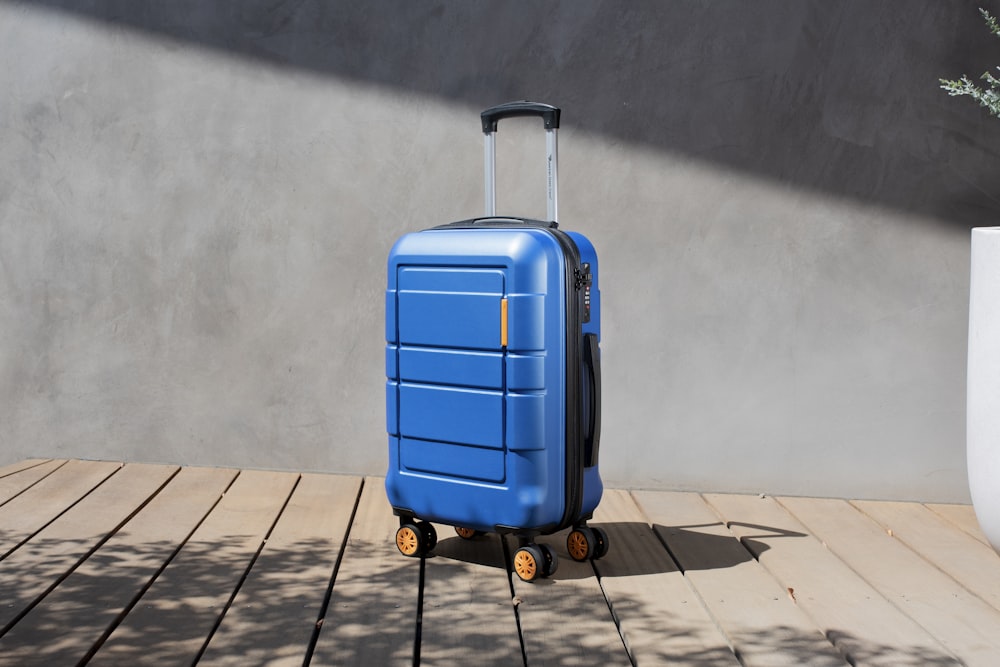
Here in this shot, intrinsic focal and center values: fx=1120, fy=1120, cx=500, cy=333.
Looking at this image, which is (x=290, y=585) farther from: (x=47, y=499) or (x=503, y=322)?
(x=47, y=499)

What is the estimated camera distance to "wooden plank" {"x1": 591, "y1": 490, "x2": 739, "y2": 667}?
6.81ft

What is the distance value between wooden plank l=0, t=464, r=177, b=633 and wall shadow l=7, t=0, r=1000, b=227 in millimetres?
1465

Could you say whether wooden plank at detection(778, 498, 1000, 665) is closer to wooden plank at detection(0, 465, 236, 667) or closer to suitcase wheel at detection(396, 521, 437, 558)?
suitcase wheel at detection(396, 521, 437, 558)

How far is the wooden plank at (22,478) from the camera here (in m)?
A: 3.22

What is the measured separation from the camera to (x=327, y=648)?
2.08m

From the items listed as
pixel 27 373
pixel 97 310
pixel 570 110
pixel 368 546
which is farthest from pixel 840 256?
pixel 27 373

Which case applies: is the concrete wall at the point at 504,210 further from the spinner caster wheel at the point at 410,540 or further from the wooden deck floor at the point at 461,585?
the spinner caster wheel at the point at 410,540

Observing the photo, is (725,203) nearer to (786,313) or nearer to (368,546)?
(786,313)

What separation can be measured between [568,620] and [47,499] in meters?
1.68

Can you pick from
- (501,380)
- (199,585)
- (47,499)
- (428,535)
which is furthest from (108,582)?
(501,380)

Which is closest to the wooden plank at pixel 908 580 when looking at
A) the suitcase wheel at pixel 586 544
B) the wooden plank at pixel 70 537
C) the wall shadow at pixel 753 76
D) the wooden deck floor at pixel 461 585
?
the wooden deck floor at pixel 461 585

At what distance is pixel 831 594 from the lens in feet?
8.02

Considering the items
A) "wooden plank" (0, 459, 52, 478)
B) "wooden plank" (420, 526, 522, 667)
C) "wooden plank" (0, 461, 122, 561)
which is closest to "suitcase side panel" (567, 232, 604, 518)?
"wooden plank" (420, 526, 522, 667)

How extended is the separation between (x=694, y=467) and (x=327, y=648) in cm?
163
